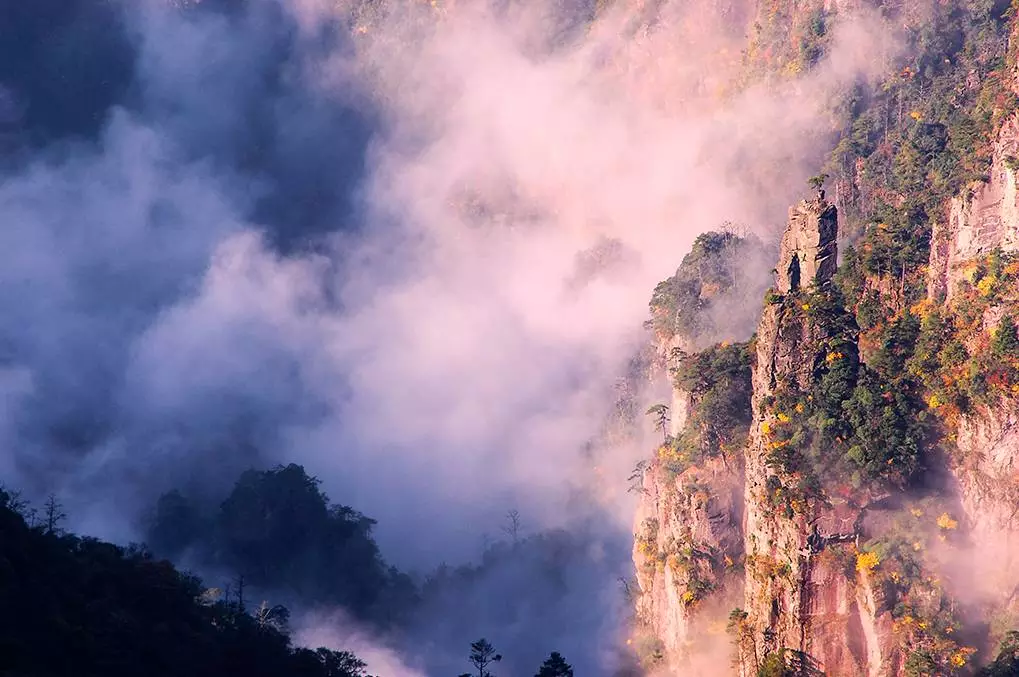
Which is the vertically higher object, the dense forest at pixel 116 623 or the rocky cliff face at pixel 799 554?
the rocky cliff face at pixel 799 554

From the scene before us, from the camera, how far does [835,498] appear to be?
8988 centimetres

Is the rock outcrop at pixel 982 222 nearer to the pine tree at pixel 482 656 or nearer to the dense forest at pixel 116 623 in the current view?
the dense forest at pixel 116 623

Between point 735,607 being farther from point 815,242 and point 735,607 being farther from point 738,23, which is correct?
point 738,23

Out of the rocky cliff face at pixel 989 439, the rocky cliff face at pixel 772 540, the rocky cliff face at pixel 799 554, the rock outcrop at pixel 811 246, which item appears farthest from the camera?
the rock outcrop at pixel 811 246

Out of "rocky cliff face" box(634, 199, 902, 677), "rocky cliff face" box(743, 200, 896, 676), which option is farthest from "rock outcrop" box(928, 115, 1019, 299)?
"rocky cliff face" box(743, 200, 896, 676)

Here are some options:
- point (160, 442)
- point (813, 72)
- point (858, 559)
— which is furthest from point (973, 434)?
point (160, 442)

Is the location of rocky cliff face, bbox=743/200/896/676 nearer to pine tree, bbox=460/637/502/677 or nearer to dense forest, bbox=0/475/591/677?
dense forest, bbox=0/475/591/677

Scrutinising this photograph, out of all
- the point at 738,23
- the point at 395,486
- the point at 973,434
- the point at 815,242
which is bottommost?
the point at 973,434

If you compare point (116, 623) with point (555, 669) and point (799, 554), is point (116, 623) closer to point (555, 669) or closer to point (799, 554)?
point (555, 669)

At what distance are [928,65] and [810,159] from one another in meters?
16.9

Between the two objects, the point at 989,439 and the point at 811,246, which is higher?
the point at 811,246

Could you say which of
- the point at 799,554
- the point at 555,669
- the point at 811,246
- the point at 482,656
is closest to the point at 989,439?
the point at 799,554

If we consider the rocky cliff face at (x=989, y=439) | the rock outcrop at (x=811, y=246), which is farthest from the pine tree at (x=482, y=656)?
the rock outcrop at (x=811, y=246)

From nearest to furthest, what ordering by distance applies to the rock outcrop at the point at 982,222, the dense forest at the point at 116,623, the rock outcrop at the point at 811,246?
1. the dense forest at the point at 116,623
2. the rock outcrop at the point at 982,222
3. the rock outcrop at the point at 811,246
